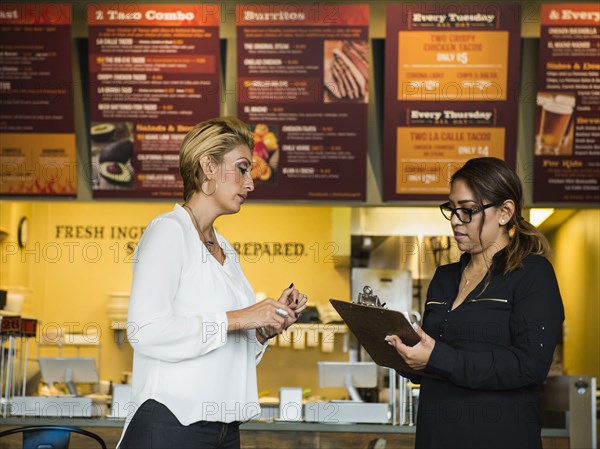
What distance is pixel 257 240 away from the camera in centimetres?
587

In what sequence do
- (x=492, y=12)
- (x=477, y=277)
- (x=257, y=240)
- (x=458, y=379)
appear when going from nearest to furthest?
(x=458, y=379) → (x=477, y=277) → (x=492, y=12) → (x=257, y=240)

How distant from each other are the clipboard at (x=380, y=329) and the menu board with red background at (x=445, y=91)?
6.75ft

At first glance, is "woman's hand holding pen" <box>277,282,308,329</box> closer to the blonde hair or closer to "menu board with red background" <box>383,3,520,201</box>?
the blonde hair

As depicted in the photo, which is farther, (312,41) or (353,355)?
(353,355)

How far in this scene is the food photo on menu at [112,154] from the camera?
4012 mm

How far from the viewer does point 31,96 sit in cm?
402

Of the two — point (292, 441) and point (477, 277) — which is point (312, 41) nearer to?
point (292, 441)

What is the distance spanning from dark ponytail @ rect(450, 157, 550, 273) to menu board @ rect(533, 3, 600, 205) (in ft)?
6.82

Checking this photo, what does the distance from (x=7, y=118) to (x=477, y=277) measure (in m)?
2.68

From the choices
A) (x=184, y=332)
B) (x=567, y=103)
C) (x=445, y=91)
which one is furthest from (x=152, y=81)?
(x=184, y=332)

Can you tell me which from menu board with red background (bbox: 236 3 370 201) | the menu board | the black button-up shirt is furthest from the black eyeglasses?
the menu board

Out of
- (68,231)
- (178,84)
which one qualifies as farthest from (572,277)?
(68,231)

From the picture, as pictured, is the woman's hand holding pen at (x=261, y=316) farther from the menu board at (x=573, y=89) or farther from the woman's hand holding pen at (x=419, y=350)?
the menu board at (x=573, y=89)

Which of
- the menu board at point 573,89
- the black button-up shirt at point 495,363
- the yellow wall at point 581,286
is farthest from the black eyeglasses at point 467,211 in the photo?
the yellow wall at point 581,286
